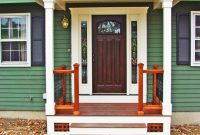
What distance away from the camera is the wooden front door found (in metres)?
9.21

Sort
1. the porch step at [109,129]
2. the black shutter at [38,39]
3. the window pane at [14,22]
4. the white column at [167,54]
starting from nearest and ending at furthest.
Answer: the porch step at [109,129]
the white column at [167,54]
the black shutter at [38,39]
the window pane at [14,22]

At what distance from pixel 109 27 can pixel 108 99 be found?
1.93 metres

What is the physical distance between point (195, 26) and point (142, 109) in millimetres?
2848

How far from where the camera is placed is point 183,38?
884 cm

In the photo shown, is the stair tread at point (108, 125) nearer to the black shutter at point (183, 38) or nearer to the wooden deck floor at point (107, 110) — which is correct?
the wooden deck floor at point (107, 110)

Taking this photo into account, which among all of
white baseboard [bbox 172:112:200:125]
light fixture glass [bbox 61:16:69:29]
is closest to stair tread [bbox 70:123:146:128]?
white baseboard [bbox 172:112:200:125]

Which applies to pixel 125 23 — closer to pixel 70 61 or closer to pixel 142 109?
pixel 70 61

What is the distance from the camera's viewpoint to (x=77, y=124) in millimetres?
7422

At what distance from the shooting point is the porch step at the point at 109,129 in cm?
724

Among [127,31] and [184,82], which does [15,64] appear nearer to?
[127,31]

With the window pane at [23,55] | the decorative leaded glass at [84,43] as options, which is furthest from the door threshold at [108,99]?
the window pane at [23,55]

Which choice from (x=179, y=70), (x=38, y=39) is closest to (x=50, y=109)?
(x=38, y=39)

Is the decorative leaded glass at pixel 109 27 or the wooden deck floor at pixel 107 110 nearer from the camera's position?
the wooden deck floor at pixel 107 110

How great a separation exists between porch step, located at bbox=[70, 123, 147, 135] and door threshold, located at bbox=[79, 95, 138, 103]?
70.0 inches
